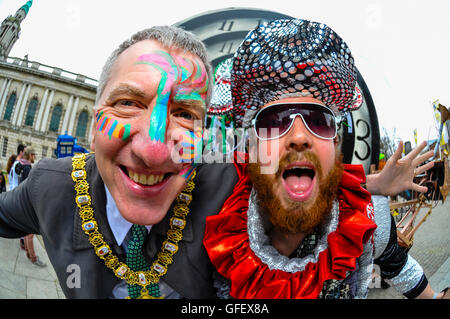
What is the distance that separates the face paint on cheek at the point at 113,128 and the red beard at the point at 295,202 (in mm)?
465

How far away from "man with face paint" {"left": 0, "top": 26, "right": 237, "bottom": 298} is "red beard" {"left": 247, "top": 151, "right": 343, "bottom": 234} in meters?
0.19

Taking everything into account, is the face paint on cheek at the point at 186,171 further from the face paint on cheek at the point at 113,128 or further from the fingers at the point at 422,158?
the fingers at the point at 422,158

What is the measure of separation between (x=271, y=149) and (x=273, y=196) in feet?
0.56

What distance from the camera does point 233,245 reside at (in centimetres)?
88

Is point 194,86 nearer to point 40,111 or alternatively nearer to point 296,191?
point 296,191

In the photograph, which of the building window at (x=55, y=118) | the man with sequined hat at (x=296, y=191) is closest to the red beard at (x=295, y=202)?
the man with sequined hat at (x=296, y=191)

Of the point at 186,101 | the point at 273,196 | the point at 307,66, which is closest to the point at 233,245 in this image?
the point at 273,196

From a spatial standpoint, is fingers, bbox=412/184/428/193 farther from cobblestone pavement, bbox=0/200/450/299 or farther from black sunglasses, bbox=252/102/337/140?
black sunglasses, bbox=252/102/337/140

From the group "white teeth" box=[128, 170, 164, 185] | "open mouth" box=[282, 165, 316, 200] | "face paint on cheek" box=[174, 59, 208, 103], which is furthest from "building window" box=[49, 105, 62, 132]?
"open mouth" box=[282, 165, 316, 200]

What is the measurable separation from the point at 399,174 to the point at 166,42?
1081mm

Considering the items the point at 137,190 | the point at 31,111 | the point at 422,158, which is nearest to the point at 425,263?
the point at 422,158

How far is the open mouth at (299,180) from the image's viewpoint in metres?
0.82

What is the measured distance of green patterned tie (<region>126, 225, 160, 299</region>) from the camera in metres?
0.91
